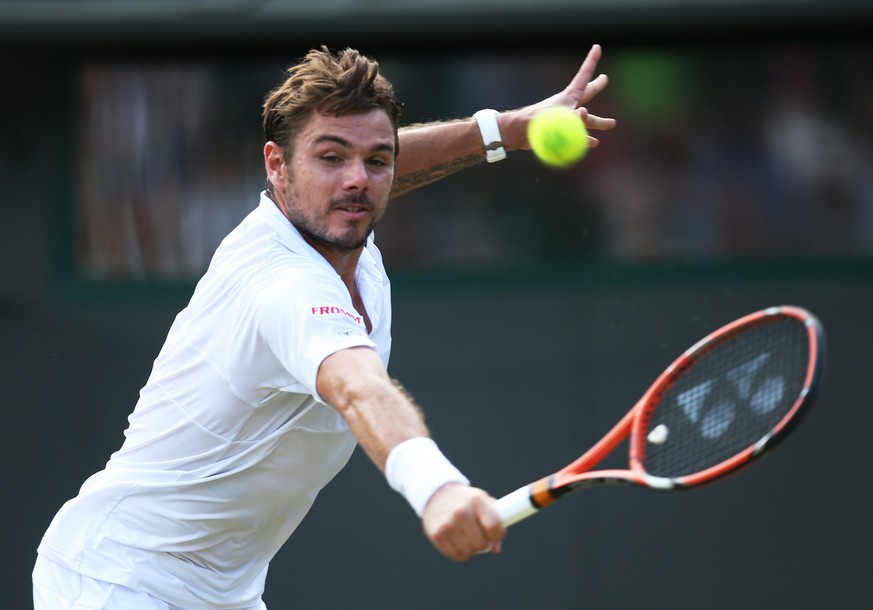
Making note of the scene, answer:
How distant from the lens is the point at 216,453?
10.1ft

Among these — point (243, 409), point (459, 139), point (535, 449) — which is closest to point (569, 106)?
point (459, 139)

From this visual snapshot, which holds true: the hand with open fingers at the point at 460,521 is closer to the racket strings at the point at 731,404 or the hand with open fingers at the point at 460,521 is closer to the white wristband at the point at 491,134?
the racket strings at the point at 731,404

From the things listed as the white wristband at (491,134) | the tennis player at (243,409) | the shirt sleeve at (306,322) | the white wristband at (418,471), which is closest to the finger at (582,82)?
the white wristband at (491,134)

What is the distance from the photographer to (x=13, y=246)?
5.94 m

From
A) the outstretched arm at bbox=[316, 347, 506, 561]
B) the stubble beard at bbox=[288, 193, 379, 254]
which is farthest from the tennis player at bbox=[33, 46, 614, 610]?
the outstretched arm at bbox=[316, 347, 506, 561]

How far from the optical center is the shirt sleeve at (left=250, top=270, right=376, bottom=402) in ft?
8.50

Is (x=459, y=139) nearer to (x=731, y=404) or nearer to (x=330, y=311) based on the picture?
(x=731, y=404)

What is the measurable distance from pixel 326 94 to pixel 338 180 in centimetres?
21

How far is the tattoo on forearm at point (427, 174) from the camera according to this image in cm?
401

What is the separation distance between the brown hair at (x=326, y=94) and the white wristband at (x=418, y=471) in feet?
3.18

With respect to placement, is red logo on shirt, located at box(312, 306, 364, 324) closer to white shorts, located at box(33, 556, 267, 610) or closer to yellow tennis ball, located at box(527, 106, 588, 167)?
white shorts, located at box(33, 556, 267, 610)

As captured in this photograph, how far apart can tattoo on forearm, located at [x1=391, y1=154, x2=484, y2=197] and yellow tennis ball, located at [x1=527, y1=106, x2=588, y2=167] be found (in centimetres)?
28

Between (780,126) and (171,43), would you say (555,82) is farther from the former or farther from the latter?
(171,43)

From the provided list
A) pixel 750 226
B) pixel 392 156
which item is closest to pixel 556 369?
pixel 750 226
